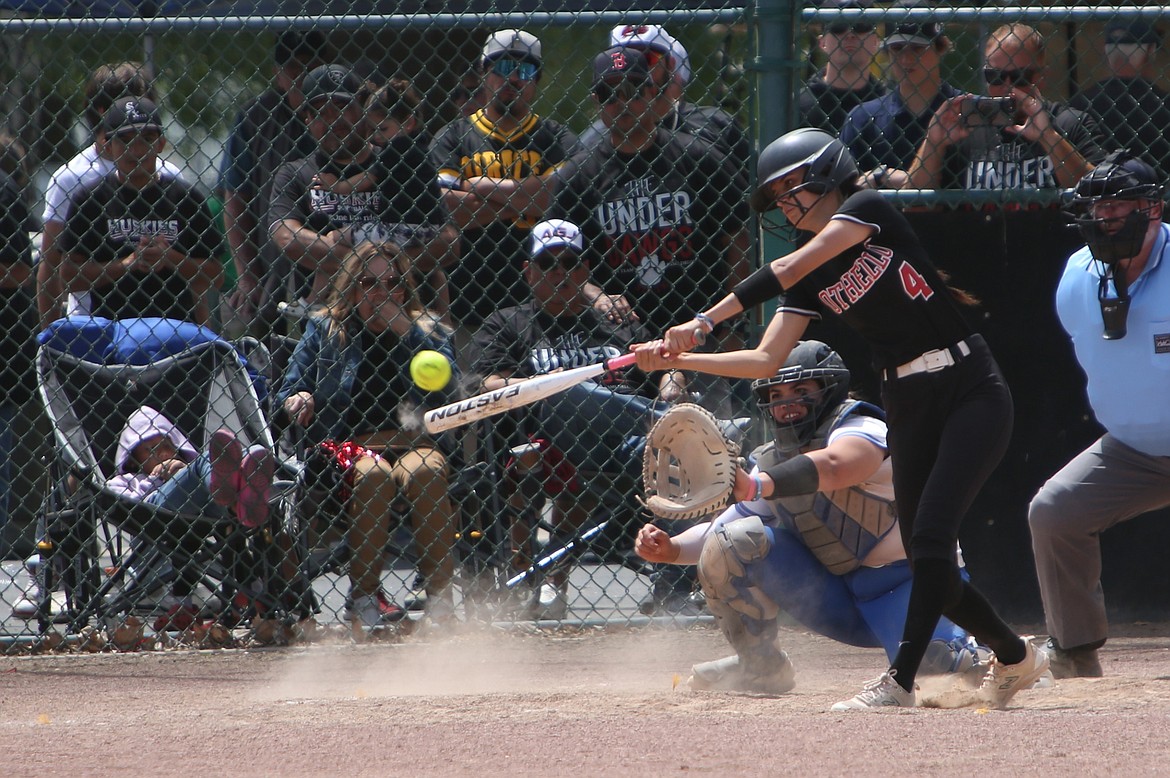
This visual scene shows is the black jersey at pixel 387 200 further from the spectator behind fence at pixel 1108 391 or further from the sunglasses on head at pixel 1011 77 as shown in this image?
the spectator behind fence at pixel 1108 391

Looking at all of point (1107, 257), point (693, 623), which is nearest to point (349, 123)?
point (693, 623)

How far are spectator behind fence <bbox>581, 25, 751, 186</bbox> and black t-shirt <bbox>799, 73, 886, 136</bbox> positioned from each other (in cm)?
27

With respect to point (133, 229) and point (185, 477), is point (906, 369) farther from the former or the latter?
point (133, 229)

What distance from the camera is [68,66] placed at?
27.8ft

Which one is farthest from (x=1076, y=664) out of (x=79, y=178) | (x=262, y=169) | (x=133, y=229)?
(x=79, y=178)

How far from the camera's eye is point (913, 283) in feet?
12.8

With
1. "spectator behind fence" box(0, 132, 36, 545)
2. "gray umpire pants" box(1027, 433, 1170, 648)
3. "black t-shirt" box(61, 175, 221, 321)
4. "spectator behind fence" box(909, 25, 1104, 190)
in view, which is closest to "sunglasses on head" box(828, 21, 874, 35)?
"spectator behind fence" box(909, 25, 1104, 190)

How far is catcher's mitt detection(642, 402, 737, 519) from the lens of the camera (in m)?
4.04

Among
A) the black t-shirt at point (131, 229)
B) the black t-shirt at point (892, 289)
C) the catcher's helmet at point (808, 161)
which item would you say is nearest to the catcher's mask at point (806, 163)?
the catcher's helmet at point (808, 161)

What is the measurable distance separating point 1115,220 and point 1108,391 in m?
0.56

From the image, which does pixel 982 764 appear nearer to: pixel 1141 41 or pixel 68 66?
pixel 1141 41

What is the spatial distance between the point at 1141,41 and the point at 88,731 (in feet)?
14.7

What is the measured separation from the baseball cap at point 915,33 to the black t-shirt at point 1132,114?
1.91 ft

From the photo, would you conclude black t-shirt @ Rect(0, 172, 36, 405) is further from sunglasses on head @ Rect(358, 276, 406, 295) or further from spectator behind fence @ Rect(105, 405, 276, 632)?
sunglasses on head @ Rect(358, 276, 406, 295)
